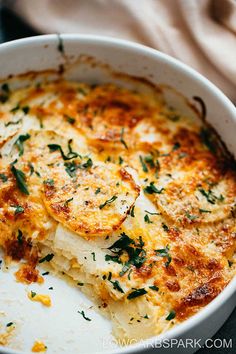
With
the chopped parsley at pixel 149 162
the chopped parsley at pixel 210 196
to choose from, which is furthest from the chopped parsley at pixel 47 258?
the chopped parsley at pixel 210 196

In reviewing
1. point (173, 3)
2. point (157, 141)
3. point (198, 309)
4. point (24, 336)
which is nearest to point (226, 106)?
point (157, 141)

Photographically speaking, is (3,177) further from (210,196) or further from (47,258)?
(210,196)

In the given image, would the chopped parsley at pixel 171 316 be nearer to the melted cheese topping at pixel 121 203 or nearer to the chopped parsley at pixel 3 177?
the melted cheese topping at pixel 121 203

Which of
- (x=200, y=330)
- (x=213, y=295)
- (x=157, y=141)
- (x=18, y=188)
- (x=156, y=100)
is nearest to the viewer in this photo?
(x=200, y=330)

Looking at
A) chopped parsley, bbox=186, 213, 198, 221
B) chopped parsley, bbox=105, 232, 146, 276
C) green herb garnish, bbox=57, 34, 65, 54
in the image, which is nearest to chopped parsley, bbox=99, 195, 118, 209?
chopped parsley, bbox=105, 232, 146, 276

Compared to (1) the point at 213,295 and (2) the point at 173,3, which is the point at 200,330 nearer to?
(1) the point at 213,295

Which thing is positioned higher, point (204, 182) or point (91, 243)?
point (204, 182)

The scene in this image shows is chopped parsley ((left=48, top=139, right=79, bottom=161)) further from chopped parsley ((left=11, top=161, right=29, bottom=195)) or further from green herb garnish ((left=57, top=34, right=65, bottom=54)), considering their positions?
green herb garnish ((left=57, top=34, right=65, bottom=54))

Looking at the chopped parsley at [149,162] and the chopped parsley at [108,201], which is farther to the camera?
the chopped parsley at [149,162]
